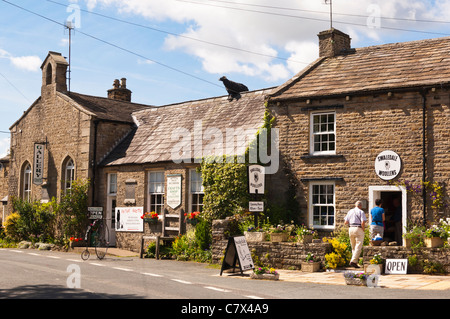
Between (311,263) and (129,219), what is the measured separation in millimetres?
10333

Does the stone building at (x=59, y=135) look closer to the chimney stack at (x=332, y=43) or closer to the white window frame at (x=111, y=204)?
the white window frame at (x=111, y=204)

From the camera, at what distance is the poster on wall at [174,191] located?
2127 centimetres

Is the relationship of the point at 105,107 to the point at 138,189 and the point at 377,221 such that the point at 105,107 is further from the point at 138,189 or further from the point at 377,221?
the point at 377,221

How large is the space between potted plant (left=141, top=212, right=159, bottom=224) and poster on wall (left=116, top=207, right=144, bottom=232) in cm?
42

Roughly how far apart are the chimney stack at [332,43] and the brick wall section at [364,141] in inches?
159

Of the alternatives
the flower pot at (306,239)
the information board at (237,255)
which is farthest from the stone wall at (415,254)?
the information board at (237,255)

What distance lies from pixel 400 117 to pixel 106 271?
10113mm

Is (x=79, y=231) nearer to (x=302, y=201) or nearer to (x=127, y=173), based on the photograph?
(x=127, y=173)

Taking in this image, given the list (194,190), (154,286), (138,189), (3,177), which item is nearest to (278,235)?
(154,286)

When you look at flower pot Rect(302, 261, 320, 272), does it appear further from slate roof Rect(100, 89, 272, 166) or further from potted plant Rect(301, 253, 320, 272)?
slate roof Rect(100, 89, 272, 166)

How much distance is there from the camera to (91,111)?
25.3 meters

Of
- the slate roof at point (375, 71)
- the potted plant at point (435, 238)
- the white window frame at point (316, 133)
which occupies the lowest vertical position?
the potted plant at point (435, 238)
